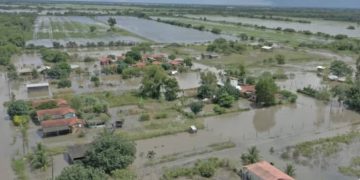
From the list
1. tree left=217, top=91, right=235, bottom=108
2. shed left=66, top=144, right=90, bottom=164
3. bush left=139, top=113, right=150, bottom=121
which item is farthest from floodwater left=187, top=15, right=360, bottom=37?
shed left=66, top=144, right=90, bottom=164

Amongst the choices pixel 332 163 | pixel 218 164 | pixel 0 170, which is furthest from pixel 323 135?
pixel 0 170

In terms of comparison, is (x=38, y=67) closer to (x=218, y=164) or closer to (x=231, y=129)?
(x=231, y=129)

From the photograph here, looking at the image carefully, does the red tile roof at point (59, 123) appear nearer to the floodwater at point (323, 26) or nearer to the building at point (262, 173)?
the building at point (262, 173)

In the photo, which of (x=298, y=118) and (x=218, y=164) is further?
(x=298, y=118)

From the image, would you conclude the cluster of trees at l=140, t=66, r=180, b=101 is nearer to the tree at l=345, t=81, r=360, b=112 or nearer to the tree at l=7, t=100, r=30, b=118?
the tree at l=7, t=100, r=30, b=118

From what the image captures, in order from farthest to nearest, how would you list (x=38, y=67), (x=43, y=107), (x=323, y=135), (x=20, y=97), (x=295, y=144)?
(x=38, y=67) < (x=20, y=97) < (x=43, y=107) < (x=323, y=135) < (x=295, y=144)

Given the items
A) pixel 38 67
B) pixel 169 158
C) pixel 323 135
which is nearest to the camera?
pixel 169 158

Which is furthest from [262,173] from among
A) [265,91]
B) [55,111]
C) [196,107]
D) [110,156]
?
[55,111]
